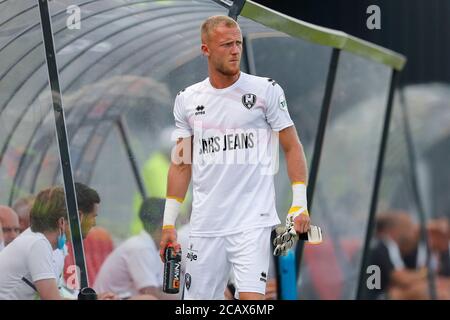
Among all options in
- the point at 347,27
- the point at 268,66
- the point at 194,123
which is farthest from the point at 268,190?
the point at 347,27

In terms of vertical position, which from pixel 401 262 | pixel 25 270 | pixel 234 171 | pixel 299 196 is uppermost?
pixel 234 171

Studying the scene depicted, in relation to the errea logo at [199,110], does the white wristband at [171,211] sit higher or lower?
lower

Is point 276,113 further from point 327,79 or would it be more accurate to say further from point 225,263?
point 327,79

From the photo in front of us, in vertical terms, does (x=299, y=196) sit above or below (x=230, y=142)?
below

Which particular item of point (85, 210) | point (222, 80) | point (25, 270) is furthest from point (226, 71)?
point (25, 270)

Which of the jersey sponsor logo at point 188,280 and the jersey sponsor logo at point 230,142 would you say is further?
the jersey sponsor logo at point 188,280

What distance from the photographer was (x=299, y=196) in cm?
584

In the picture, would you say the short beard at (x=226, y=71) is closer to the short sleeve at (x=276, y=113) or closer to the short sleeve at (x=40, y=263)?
the short sleeve at (x=276, y=113)

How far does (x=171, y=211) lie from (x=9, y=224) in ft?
3.58

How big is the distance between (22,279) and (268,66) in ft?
7.80

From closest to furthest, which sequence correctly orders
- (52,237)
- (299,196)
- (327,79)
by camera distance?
(299,196)
(52,237)
(327,79)

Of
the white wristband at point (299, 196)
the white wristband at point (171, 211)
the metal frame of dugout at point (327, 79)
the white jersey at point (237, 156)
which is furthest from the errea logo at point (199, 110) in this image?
the metal frame of dugout at point (327, 79)

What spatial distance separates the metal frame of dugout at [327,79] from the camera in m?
6.77

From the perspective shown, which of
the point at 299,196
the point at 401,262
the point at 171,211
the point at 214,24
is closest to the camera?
the point at 299,196
